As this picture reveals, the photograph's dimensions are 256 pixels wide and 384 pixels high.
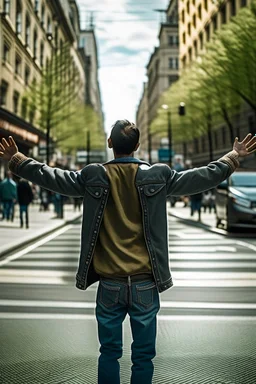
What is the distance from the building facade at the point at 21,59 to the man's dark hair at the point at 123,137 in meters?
22.7

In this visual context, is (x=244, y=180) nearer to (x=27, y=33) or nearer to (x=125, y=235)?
(x=125, y=235)

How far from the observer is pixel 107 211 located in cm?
313

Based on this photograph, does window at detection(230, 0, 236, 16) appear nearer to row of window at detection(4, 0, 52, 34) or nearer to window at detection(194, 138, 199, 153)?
row of window at detection(4, 0, 52, 34)

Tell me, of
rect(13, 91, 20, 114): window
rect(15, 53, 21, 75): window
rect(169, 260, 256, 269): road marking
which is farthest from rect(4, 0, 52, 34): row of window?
rect(169, 260, 256, 269): road marking

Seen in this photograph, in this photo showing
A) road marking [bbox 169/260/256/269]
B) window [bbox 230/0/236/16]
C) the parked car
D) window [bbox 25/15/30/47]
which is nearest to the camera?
road marking [bbox 169/260/256/269]

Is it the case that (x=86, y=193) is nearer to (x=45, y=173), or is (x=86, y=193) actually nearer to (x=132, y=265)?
(x=45, y=173)

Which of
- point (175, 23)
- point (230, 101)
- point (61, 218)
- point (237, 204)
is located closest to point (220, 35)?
point (230, 101)

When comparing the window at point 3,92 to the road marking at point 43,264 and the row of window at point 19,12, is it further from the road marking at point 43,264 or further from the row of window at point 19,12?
the road marking at point 43,264

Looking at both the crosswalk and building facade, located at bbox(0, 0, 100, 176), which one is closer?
the crosswalk

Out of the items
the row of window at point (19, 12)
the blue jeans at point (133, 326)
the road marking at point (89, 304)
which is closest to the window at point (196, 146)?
the row of window at point (19, 12)

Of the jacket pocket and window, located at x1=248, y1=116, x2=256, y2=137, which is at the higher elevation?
window, located at x1=248, y1=116, x2=256, y2=137

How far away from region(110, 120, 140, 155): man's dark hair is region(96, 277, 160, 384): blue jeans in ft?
2.63

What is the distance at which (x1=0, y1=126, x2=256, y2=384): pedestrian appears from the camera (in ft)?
9.91

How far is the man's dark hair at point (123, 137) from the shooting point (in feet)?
10.4
